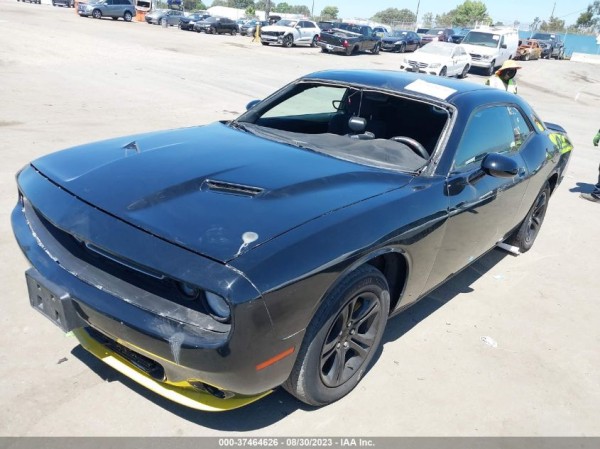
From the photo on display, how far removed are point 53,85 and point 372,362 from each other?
10512mm

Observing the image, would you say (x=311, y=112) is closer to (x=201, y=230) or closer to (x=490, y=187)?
(x=490, y=187)

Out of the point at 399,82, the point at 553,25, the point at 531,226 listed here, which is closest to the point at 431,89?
the point at 399,82

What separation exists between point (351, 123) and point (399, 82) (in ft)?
1.48

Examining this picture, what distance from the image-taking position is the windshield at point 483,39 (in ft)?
81.9

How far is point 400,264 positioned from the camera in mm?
2900

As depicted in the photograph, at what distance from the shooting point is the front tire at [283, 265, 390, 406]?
2.36 m

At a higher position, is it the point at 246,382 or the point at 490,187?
the point at 490,187

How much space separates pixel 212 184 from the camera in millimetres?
2643

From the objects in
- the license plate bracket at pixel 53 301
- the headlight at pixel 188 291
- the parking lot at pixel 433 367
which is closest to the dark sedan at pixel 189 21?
the parking lot at pixel 433 367

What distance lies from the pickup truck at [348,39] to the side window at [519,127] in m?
24.6

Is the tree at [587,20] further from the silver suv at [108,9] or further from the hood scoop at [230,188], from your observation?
the hood scoop at [230,188]

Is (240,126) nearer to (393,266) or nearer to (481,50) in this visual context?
(393,266)

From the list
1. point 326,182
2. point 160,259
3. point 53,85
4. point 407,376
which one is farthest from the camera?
point 53,85

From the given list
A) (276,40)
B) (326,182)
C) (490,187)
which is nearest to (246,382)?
(326,182)
